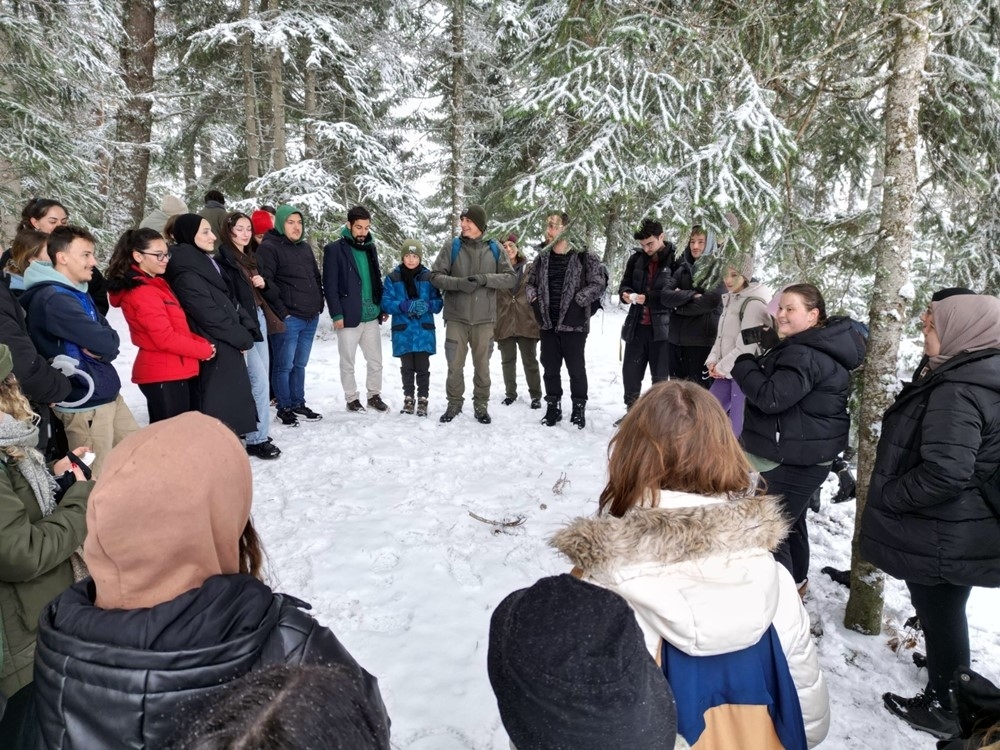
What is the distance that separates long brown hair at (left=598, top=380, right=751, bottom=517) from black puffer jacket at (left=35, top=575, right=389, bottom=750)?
0.93 m

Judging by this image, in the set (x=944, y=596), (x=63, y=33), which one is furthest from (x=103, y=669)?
(x=63, y=33)

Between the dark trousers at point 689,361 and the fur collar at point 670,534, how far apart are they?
4.72m

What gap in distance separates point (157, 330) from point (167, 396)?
61 cm

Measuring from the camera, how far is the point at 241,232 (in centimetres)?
562

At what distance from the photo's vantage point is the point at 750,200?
3.32m

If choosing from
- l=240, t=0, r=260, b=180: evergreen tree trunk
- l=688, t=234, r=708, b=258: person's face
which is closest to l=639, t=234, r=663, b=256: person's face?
l=688, t=234, r=708, b=258: person's face

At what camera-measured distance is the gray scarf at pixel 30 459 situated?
1.94 meters

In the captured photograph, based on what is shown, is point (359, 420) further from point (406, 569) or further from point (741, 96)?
point (741, 96)

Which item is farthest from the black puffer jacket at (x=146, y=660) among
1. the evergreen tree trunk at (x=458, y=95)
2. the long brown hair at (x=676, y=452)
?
the evergreen tree trunk at (x=458, y=95)

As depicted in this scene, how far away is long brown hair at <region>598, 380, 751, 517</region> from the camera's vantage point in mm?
1699

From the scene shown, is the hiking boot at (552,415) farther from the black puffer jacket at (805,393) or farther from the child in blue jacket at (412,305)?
the black puffer jacket at (805,393)

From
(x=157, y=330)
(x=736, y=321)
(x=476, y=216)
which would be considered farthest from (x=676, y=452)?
(x=476, y=216)

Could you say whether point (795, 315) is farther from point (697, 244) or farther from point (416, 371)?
point (416, 371)

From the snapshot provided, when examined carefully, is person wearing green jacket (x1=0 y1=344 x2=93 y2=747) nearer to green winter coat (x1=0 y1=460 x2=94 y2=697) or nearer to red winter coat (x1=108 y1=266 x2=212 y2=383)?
green winter coat (x1=0 y1=460 x2=94 y2=697)
